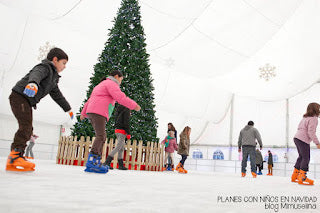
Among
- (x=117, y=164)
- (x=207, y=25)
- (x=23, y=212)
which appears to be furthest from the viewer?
(x=207, y=25)

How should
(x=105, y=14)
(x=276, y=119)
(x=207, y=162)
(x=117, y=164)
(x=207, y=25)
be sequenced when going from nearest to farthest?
(x=117, y=164) < (x=105, y=14) < (x=207, y=25) < (x=207, y=162) < (x=276, y=119)

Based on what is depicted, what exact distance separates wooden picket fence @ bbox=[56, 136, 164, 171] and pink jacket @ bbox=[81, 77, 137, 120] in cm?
274

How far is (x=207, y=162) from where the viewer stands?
1789cm

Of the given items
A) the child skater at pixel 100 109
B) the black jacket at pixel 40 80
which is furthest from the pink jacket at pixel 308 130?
the black jacket at pixel 40 80

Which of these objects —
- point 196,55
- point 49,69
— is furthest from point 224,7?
point 49,69

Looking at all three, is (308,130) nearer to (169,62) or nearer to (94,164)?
(94,164)

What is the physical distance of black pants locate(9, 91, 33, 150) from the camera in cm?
292

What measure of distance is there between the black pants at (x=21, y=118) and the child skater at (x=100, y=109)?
1.03 m

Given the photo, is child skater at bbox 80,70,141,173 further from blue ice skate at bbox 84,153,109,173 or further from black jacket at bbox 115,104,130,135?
black jacket at bbox 115,104,130,135

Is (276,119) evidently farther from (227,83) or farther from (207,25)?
(207,25)

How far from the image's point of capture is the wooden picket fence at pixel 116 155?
264 inches

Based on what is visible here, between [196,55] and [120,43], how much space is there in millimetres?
10009

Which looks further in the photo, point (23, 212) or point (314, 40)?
point (314, 40)

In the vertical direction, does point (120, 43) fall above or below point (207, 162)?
above
